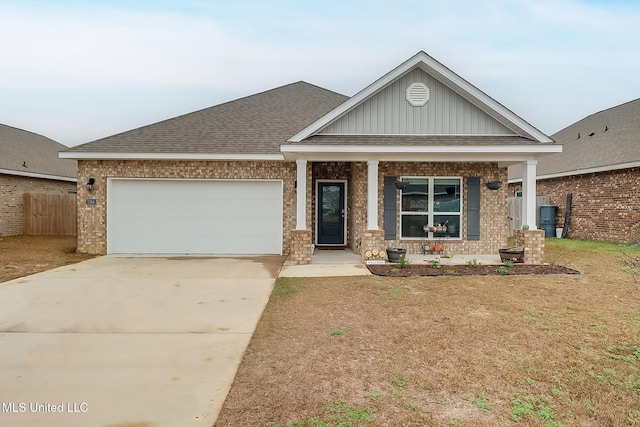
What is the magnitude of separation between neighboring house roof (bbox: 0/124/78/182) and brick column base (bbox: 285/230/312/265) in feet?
41.2

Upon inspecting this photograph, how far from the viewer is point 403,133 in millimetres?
9641

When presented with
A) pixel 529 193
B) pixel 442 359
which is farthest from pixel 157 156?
pixel 529 193

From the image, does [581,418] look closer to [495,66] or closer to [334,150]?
[334,150]

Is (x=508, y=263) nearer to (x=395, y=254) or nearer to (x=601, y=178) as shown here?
(x=395, y=254)

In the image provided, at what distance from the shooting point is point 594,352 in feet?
12.6

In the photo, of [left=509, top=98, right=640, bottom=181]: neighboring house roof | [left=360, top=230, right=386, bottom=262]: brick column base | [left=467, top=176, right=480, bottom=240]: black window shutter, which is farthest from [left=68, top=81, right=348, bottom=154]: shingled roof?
[left=509, top=98, right=640, bottom=181]: neighboring house roof

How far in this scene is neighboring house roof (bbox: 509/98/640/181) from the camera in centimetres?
1358

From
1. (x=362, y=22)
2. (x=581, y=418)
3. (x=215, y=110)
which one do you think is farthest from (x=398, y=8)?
(x=581, y=418)

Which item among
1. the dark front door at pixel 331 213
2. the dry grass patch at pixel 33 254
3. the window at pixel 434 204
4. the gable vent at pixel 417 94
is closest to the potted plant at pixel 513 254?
the window at pixel 434 204

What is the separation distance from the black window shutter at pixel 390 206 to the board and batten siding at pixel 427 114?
1471 mm

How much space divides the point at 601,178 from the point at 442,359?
14298 millimetres

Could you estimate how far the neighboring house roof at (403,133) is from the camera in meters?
8.98

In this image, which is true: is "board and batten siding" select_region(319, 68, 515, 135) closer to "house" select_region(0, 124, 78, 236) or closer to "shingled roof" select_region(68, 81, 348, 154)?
"shingled roof" select_region(68, 81, 348, 154)

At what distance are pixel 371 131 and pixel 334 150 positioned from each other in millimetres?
1375
